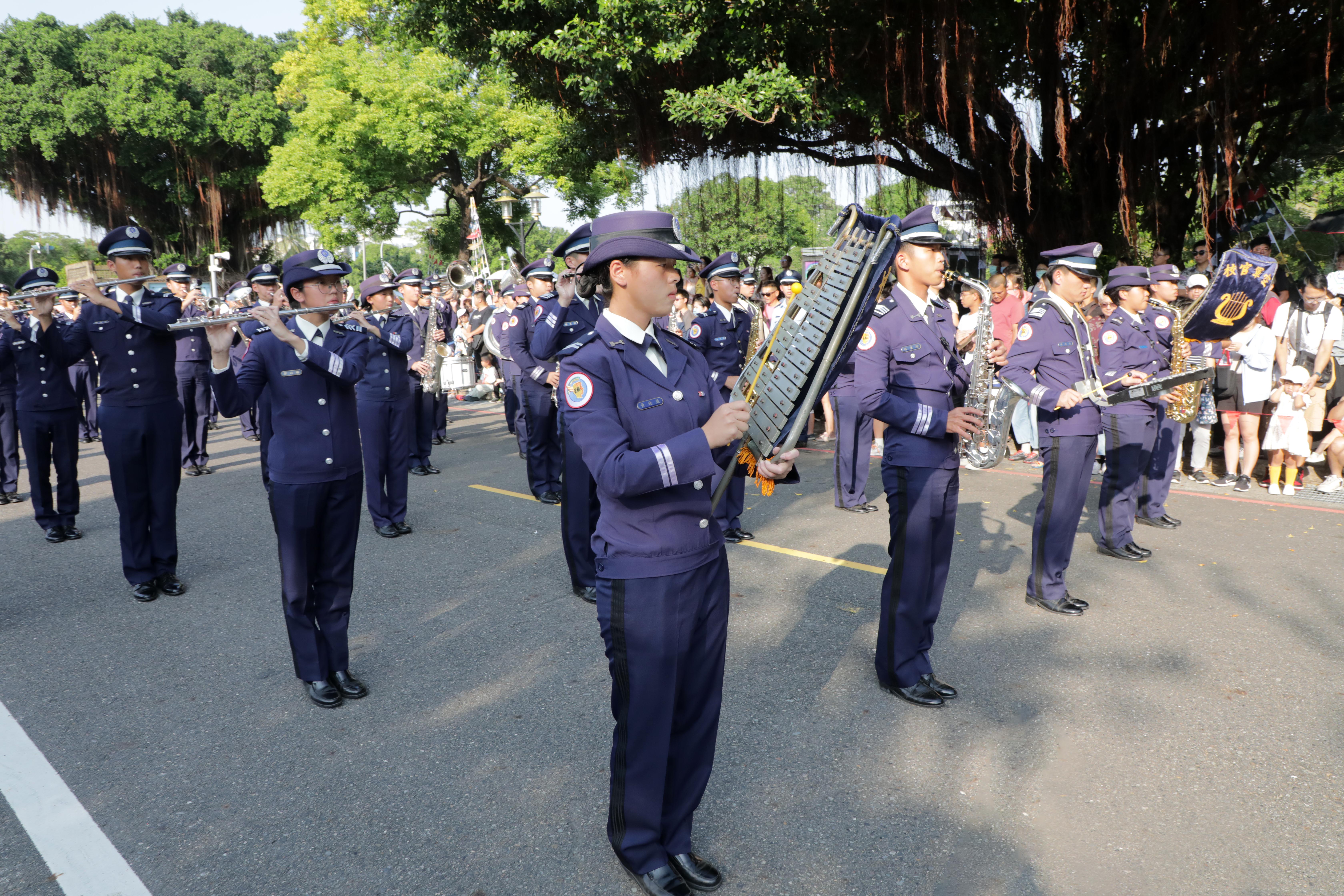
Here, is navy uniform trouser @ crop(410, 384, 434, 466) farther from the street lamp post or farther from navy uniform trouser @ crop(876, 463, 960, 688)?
the street lamp post

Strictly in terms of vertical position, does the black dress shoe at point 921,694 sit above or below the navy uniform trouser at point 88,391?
below

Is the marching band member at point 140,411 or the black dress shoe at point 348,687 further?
the marching band member at point 140,411

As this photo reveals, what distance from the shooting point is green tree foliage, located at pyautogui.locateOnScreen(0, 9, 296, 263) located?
31.7m

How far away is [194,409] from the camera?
1027 cm

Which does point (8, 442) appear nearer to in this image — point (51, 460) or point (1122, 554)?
point (51, 460)

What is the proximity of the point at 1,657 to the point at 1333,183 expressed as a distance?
2985 cm

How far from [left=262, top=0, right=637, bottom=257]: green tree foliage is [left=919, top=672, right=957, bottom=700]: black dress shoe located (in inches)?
944

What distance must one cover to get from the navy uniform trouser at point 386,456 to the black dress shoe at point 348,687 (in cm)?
317

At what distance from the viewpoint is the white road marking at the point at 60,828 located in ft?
9.65

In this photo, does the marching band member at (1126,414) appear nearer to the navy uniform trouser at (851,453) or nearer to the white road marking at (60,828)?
the navy uniform trouser at (851,453)

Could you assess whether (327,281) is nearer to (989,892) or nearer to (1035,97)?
(989,892)

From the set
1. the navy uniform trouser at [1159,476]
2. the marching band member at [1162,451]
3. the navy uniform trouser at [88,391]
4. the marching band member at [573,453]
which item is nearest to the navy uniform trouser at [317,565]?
the marching band member at [573,453]

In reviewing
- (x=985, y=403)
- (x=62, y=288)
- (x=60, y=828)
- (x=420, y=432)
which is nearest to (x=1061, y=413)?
(x=985, y=403)

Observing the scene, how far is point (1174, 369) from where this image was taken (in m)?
7.78
